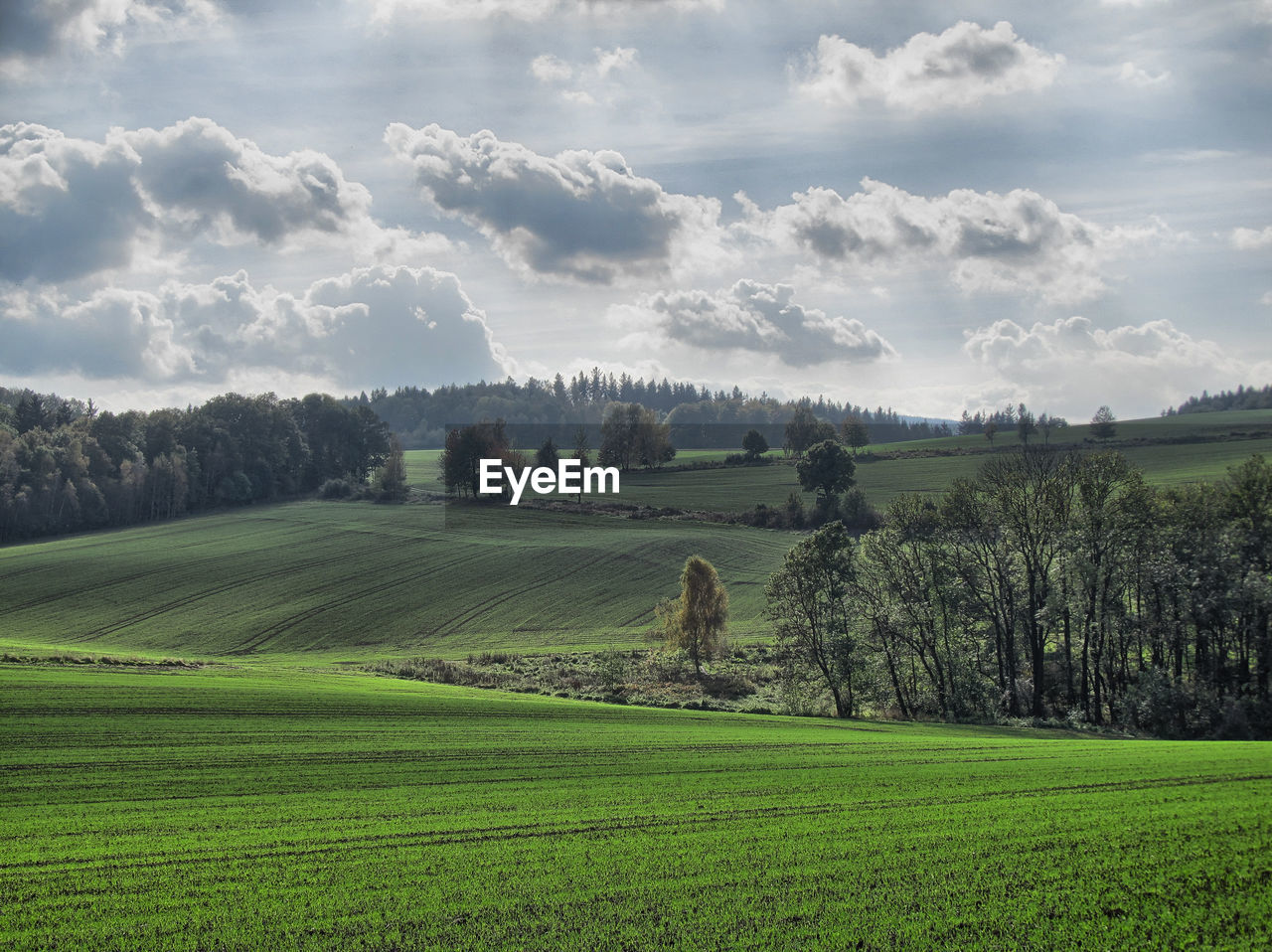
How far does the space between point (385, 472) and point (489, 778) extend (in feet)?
338

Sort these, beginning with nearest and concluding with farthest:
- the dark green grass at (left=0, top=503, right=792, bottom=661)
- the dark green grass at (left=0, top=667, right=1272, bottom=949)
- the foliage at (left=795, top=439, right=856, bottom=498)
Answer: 1. the dark green grass at (left=0, top=667, right=1272, bottom=949)
2. the dark green grass at (left=0, top=503, right=792, bottom=661)
3. the foliage at (left=795, top=439, right=856, bottom=498)

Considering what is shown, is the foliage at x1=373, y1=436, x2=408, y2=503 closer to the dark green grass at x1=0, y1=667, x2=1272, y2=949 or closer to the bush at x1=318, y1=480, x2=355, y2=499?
the bush at x1=318, y1=480, x2=355, y2=499

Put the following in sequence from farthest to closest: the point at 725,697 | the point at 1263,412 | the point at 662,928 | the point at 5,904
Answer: the point at 1263,412, the point at 725,697, the point at 5,904, the point at 662,928

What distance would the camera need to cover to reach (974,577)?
1748 inches

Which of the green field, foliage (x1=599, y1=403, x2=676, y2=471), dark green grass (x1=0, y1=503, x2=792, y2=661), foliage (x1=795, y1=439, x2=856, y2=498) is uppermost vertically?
foliage (x1=599, y1=403, x2=676, y2=471)

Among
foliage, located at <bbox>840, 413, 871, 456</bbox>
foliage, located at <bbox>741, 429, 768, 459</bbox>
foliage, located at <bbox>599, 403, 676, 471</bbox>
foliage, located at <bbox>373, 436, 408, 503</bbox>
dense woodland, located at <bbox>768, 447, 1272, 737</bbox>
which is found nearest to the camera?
dense woodland, located at <bbox>768, 447, 1272, 737</bbox>

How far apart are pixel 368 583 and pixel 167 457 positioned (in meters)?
61.8

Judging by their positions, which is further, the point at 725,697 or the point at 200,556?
the point at 200,556

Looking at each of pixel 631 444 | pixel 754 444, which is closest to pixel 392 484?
pixel 631 444

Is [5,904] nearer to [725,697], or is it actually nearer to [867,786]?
[867,786]

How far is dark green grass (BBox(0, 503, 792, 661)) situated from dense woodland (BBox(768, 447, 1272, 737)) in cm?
1786

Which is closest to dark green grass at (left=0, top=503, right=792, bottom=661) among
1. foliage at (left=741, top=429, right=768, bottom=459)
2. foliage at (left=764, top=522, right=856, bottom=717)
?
foliage at (left=764, top=522, right=856, bottom=717)

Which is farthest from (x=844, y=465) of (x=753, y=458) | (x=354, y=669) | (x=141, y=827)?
(x=141, y=827)

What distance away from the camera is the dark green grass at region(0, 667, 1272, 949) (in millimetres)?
11711
